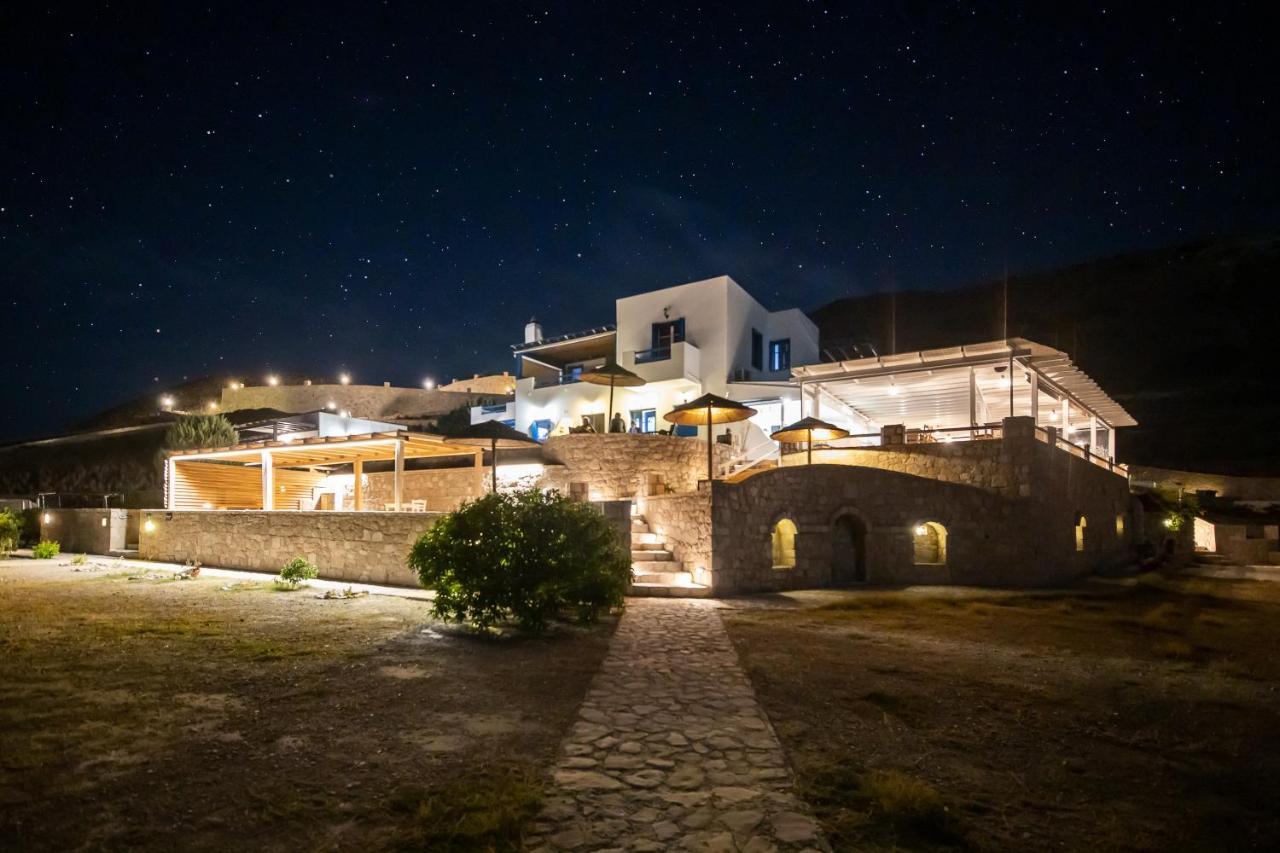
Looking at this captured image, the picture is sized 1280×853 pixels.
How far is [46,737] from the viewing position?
4113 mm

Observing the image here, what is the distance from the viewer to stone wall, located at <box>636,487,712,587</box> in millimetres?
12141

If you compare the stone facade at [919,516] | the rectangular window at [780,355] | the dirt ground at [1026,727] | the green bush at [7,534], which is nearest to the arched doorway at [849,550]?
the stone facade at [919,516]

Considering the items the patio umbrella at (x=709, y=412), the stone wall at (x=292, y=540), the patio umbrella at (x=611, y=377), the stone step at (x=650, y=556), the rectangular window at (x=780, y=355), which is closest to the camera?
the stone wall at (x=292, y=540)

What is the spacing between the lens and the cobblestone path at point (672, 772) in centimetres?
304

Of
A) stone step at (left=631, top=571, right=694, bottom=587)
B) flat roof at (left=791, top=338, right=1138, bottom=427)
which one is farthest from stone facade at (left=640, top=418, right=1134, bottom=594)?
flat roof at (left=791, top=338, right=1138, bottom=427)

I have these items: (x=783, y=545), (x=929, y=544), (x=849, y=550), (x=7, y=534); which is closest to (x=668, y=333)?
(x=783, y=545)

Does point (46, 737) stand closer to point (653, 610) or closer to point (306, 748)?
point (306, 748)

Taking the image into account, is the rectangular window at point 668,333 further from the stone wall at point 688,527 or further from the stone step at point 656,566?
the stone step at point 656,566

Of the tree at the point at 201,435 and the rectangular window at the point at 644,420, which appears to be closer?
the rectangular window at the point at 644,420

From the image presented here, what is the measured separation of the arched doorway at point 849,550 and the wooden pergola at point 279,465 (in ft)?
31.9

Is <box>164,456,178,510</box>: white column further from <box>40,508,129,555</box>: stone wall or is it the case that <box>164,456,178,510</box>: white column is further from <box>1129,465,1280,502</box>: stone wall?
<box>1129,465,1280,502</box>: stone wall

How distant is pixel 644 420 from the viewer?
82.1 feet

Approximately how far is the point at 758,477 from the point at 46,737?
11.1 metres

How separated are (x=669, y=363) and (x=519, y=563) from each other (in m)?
16.6
